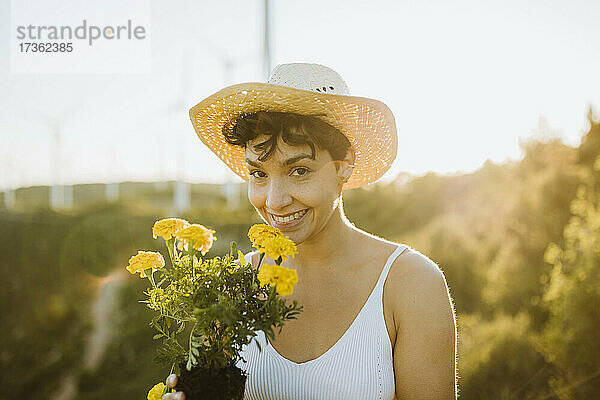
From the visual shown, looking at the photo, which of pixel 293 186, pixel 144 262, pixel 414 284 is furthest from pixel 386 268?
pixel 144 262

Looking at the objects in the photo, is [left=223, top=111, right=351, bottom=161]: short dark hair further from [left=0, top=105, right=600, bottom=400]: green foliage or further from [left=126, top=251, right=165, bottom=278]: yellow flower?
[left=0, top=105, right=600, bottom=400]: green foliage

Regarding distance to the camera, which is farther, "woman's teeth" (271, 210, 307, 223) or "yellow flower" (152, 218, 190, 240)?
"woman's teeth" (271, 210, 307, 223)

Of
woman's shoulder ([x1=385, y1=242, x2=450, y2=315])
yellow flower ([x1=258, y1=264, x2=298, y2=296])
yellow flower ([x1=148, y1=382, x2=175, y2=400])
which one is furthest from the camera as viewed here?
woman's shoulder ([x1=385, y1=242, x2=450, y2=315])

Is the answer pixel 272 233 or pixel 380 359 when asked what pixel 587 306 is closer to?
pixel 380 359

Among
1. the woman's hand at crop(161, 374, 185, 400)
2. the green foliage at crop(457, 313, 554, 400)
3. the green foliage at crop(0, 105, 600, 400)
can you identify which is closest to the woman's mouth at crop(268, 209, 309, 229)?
the woman's hand at crop(161, 374, 185, 400)

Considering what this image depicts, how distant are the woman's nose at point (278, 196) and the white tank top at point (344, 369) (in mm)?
504

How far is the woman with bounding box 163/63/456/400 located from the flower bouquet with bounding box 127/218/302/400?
0.36 metres

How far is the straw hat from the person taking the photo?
1.86 meters

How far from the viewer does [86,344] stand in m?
10.2

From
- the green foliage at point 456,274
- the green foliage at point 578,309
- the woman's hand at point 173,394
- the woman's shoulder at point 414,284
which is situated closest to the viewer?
the woman's hand at point 173,394

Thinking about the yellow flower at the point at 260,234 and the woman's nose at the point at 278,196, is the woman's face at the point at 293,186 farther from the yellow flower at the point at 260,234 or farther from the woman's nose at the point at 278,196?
the yellow flower at the point at 260,234

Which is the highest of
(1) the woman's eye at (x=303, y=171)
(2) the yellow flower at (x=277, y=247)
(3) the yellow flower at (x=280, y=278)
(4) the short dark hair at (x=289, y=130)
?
(4) the short dark hair at (x=289, y=130)

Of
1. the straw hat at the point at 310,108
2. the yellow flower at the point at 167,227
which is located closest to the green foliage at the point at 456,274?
the straw hat at the point at 310,108

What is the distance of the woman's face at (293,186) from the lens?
1.84 m
